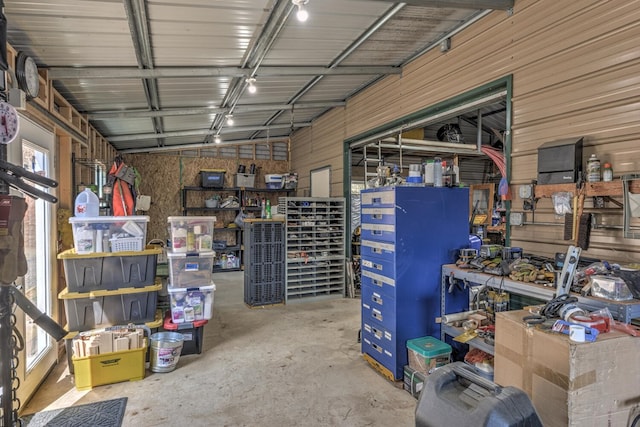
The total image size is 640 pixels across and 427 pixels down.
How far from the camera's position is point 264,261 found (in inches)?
226

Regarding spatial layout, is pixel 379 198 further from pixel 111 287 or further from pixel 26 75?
pixel 26 75

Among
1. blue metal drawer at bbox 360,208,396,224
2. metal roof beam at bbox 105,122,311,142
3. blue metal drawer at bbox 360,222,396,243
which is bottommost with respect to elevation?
blue metal drawer at bbox 360,222,396,243

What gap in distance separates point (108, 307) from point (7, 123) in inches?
82.6

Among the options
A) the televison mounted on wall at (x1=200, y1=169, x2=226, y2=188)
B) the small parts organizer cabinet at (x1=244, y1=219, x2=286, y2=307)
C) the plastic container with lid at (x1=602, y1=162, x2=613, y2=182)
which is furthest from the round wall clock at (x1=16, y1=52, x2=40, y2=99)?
the televison mounted on wall at (x1=200, y1=169, x2=226, y2=188)

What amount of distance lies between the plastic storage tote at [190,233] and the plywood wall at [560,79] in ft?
9.90

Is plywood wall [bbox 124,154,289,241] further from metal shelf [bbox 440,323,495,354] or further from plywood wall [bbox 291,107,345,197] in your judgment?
metal shelf [bbox 440,323,495,354]

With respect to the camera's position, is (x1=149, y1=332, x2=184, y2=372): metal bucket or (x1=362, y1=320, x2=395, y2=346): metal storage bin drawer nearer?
(x1=362, y1=320, x2=395, y2=346): metal storage bin drawer

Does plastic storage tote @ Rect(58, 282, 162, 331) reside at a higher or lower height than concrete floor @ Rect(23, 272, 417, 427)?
higher

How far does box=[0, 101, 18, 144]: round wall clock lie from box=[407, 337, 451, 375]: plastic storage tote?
3.12m

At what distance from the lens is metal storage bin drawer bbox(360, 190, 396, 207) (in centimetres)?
316

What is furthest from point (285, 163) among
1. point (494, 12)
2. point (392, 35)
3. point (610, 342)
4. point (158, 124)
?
point (610, 342)

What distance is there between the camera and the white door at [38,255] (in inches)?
121

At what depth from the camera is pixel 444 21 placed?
3623 millimetres

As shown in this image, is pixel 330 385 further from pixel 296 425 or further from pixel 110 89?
pixel 110 89
